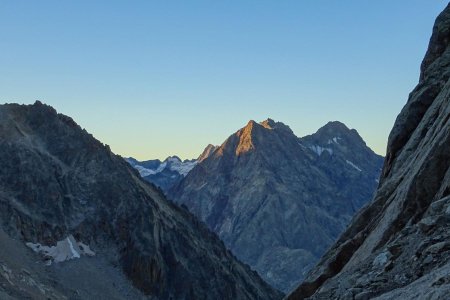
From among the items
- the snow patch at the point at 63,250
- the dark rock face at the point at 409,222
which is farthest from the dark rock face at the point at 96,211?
the dark rock face at the point at 409,222

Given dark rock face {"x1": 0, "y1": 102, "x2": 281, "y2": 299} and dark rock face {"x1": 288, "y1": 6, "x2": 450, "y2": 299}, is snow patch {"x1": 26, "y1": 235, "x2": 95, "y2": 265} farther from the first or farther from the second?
dark rock face {"x1": 288, "y1": 6, "x2": 450, "y2": 299}

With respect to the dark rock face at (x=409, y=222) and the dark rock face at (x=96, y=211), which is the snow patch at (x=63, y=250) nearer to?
the dark rock face at (x=96, y=211)

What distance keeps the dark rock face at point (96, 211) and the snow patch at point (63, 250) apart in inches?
48.0

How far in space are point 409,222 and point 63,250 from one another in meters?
69.7

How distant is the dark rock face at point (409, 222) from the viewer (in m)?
16.0

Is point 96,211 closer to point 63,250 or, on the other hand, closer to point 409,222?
point 63,250

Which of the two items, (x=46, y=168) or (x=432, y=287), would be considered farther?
(x=46, y=168)

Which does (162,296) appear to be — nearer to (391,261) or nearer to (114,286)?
(114,286)

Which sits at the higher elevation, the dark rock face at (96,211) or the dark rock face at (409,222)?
the dark rock face at (96,211)

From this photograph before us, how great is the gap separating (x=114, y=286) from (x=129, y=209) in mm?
20881

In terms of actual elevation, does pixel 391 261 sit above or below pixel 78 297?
below

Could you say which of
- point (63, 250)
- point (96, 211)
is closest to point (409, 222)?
point (63, 250)

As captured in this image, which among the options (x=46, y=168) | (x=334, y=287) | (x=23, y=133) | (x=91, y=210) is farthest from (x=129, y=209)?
(x=334, y=287)

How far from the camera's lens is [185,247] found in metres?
106
